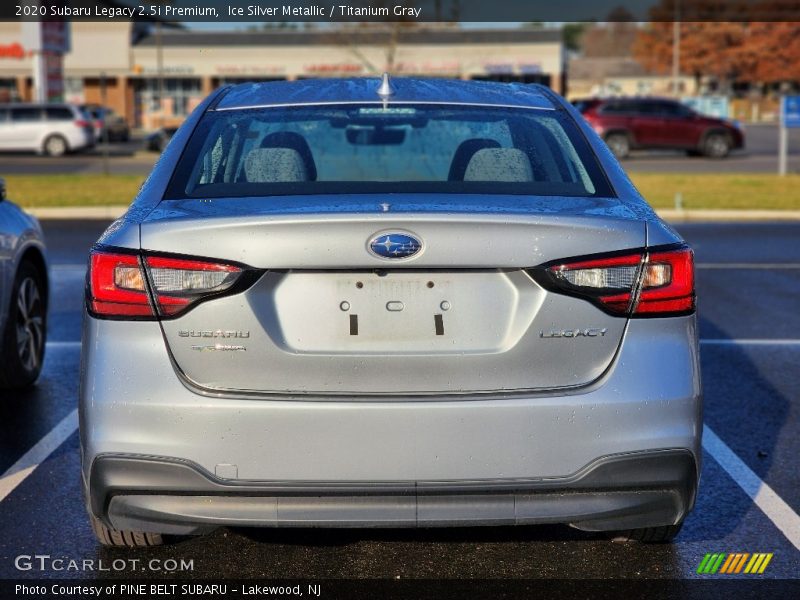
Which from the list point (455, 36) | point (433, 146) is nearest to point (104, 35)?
point (455, 36)

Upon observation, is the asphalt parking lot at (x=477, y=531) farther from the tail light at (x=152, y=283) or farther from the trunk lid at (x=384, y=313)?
the trunk lid at (x=384, y=313)

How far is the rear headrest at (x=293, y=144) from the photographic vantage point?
4.30m

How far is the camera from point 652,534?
408 centimetres

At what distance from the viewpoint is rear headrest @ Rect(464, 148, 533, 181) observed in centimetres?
416

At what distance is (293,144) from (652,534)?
186cm

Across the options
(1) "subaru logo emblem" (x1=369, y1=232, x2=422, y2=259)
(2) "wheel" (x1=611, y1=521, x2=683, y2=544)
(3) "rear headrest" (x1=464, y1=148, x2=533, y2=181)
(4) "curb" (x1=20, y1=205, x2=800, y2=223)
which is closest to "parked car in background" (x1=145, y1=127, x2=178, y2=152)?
(4) "curb" (x1=20, y1=205, x2=800, y2=223)

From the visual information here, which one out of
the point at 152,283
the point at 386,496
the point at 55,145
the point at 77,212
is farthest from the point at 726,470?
the point at 55,145

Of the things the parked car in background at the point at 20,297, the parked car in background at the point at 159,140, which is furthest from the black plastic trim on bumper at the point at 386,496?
the parked car in background at the point at 159,140

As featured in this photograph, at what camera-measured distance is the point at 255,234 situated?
11.0 feet

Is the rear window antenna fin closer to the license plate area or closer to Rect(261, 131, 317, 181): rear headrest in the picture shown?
Rect(261, 131, 317, 181): rear headrest

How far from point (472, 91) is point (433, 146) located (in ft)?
30.6

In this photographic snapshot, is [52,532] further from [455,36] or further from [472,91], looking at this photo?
[455,36]

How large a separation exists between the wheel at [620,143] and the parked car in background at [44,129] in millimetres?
16941

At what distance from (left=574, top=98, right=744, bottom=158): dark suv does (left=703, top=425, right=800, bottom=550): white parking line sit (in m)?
29.7
